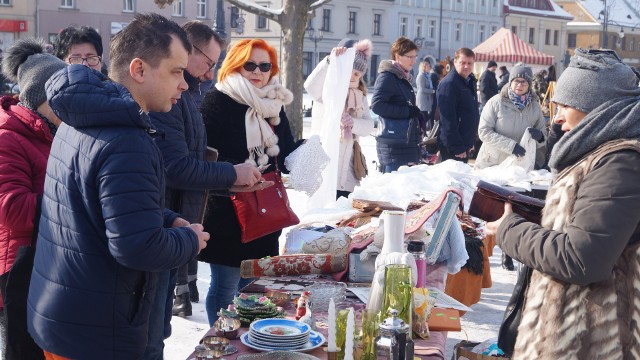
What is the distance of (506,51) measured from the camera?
2600 centimetres

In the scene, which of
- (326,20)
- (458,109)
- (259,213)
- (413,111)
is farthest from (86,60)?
(326,20)

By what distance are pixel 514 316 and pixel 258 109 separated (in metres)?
1.74

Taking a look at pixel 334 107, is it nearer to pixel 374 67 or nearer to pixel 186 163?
pixel 186 163

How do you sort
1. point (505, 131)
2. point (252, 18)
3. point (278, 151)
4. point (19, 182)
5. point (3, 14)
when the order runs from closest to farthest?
1. point (19, 182)
2. point (278, 151)
3. point (505, 131)
4. point (3, 14)
5. point (252, 18)

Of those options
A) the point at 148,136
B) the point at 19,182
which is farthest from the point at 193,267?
the point at 148,136

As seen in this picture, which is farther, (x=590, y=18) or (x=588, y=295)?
(x=590, y=18)

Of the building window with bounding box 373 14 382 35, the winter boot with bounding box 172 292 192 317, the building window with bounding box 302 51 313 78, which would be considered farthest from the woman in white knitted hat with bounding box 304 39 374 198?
the building window with bounding box 373 14 382 35

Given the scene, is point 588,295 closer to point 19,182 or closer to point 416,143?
point 19,182

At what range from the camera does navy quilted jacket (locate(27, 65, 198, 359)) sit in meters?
2.21

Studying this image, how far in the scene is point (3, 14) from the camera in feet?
113

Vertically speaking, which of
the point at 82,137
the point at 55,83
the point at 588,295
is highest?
the point at 55,83

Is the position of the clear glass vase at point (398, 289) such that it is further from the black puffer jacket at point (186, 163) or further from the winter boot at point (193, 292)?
the winter boot at point (193, 292)

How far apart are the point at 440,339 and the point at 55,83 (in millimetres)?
1521

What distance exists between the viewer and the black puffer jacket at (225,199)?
155 inches
